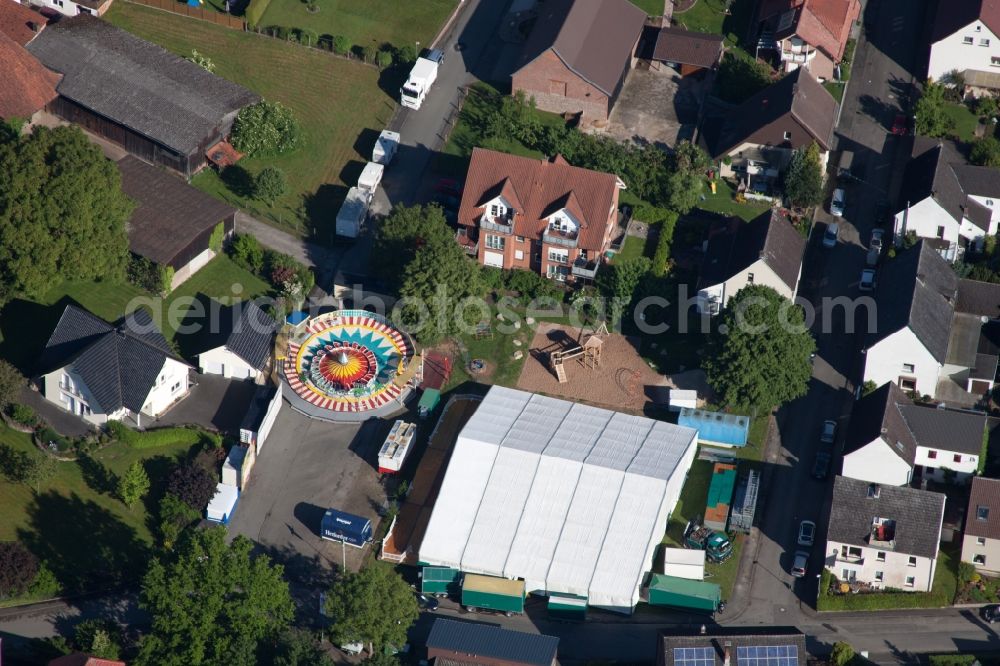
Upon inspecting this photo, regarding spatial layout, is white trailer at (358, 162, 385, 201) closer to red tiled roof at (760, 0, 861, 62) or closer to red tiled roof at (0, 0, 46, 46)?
red tiled roof at (0, 0, 46, 46)

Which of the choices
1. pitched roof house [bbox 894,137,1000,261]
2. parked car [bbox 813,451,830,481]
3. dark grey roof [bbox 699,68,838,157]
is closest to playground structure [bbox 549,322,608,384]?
parked car [bbox 813,451,830,481]

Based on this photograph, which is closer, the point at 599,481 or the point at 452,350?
the point at 599,481

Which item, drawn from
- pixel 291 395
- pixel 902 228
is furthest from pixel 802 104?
pixel 291 395

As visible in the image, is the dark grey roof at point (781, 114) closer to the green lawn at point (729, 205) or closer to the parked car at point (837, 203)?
the green lawn at point (729, 205)

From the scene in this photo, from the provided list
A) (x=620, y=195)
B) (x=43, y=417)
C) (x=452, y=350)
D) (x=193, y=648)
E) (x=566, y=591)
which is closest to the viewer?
(x=193, y=648)

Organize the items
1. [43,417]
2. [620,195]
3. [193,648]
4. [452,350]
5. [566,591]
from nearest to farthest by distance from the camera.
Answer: [193,648]
[566,591]
[43,417]
[452,350]
[620,195]

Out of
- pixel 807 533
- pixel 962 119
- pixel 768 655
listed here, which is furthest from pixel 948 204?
pixel 768 655

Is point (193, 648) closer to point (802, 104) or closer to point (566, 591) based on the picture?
point (566, 591)
